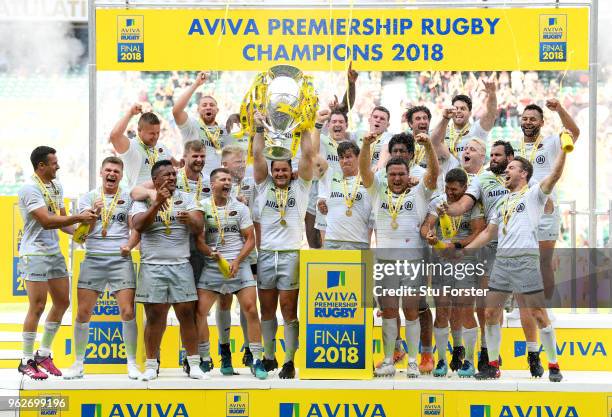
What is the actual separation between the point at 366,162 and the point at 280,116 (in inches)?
27.9

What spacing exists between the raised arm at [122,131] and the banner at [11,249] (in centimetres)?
210

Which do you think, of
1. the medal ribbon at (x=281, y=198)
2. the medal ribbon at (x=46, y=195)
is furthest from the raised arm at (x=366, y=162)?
the medal ribbon at (x=46, y=195)

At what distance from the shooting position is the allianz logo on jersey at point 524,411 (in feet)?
28.0

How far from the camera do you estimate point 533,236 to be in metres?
8.83

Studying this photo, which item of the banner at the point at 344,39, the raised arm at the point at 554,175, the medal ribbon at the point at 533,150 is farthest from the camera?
the banner at the point at 344,39

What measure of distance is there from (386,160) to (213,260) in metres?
1.74

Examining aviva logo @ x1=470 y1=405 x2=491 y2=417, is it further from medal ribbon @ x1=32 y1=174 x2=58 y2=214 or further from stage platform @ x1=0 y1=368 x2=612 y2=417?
medal ribbon @ x1=32 y1=174 x2=58 y2=214

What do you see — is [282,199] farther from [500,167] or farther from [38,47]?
[38,47]

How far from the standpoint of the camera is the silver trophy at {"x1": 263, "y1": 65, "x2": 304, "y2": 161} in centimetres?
879

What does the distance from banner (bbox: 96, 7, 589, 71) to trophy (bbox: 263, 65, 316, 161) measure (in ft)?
6.78

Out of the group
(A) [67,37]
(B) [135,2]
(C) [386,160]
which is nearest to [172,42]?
(B) [135,2]

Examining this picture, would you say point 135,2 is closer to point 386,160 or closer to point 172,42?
point 172,42

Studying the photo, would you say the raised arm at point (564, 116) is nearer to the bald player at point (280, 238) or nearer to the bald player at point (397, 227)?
the bald player at point (397, 227)

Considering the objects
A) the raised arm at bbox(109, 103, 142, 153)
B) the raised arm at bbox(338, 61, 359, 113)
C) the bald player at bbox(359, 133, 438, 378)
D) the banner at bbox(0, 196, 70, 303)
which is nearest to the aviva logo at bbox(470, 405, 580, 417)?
the bald player at bbox(359, 133, 438, 378)
